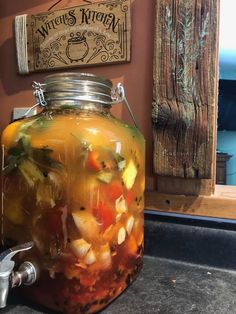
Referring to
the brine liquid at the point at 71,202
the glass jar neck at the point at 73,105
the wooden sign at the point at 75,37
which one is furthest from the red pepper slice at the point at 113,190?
the wooden sign at the point at 75,37

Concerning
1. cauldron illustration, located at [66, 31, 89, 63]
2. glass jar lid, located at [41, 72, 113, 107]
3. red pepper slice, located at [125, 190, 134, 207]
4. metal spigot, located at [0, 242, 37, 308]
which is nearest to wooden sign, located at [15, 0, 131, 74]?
cauldron illustration, located at [66, 31, 89, 63]

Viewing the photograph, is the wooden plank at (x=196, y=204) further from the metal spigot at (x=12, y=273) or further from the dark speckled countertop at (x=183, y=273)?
the metal spigot at (x=12, y=273)

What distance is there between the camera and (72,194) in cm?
42

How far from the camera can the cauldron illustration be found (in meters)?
0.70

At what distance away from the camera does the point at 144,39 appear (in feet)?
2.19

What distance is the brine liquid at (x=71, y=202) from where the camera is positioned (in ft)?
1.36

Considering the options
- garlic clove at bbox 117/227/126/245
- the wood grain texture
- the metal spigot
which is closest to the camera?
the metal spigot

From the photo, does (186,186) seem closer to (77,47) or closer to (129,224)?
A: (129,224)

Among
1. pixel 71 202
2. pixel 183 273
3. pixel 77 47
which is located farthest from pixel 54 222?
pixel 77 47

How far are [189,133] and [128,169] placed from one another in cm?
18

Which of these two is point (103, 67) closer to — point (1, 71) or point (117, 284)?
point (1, 71)

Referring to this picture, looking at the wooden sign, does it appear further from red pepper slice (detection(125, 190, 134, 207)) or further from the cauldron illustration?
red pepper slice (detection(125, 190, 134, 207))

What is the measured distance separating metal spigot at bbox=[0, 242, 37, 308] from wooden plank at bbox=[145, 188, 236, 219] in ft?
0.95

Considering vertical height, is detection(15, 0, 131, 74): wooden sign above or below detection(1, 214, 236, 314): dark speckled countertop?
above
